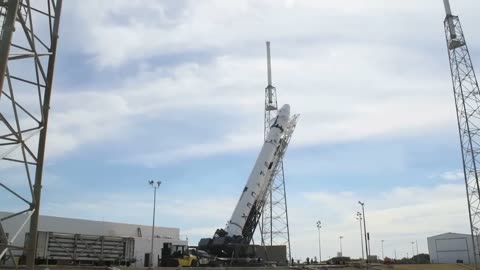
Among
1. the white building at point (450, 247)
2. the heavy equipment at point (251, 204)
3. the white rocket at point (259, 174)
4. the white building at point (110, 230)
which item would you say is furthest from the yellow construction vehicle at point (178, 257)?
the white building at point (450, 247)

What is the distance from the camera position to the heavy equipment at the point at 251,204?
41.5 meters

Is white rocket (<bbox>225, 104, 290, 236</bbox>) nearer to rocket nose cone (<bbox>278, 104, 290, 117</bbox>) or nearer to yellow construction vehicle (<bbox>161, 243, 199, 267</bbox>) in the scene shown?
rocket nose cone (<bbox>278, 104, 290, 117</bbox>)

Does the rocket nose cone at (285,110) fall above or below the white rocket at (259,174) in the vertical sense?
above

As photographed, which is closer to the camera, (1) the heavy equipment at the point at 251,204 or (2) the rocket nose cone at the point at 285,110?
(1) the heavy equipment at the point at 251,204

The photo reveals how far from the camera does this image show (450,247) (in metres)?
99.6

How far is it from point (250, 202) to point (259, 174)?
8.76 ft

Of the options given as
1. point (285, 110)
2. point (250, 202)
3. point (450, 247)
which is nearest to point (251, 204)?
point (250, 202)

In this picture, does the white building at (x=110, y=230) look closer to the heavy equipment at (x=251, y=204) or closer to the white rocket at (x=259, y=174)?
the heavy equipment at (x=251, y=204)

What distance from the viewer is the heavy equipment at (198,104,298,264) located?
41.5m

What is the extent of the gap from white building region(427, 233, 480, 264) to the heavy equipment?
63027 millimetres

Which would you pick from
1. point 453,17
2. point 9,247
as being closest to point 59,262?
point 9,247

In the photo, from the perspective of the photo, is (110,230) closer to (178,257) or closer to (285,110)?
(178,257)

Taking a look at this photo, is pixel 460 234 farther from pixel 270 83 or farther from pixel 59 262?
pixel 59 262

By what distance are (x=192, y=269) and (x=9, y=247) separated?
24460 millimetres
